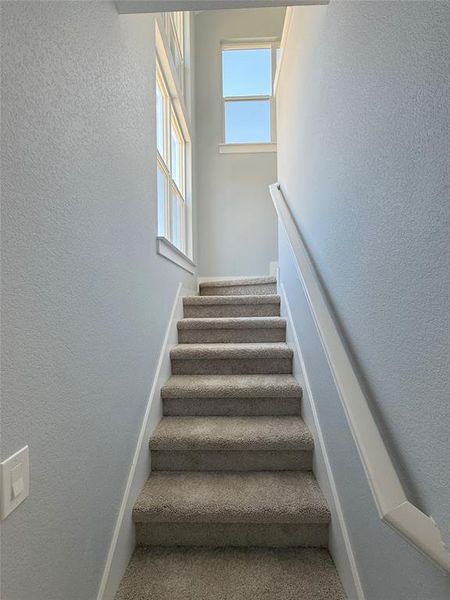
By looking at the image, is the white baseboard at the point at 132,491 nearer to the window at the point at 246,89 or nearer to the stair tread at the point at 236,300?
the stair tread at the point at 236,300

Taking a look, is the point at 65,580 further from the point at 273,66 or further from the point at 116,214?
the point at 273,66

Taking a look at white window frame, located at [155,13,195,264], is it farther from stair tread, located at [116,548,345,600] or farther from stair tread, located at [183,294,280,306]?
stair tread, located at [116,548,345,600]

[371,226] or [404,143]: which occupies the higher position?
[404,143]

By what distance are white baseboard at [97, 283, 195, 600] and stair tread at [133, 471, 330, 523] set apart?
0.19ft

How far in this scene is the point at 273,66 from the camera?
3.94m

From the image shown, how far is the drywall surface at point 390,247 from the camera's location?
0.59 meters

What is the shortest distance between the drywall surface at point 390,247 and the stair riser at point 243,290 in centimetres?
169

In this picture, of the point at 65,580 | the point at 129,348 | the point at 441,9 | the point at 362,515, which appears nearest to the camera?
the point at 441,9

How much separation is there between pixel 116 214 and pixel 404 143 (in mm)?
940

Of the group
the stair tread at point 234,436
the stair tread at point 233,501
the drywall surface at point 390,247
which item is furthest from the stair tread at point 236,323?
the stair tread at point 233,501

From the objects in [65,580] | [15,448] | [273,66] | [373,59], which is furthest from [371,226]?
[273,66]

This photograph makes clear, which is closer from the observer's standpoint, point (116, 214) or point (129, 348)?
point (116, 214)

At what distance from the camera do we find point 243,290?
3172mm

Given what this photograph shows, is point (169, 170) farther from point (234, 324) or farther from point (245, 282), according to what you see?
point (234, 324)
